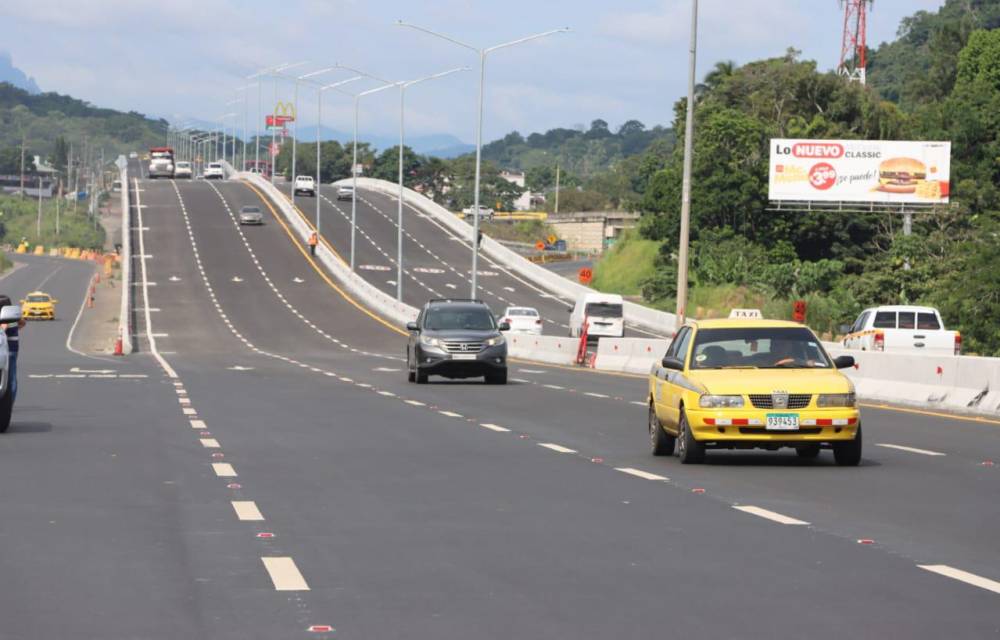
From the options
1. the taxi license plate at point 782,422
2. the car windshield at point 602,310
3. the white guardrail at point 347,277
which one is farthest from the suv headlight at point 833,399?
the white guardrail at point 347,277

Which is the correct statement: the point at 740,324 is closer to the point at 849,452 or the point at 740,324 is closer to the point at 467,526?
the point at 849,452

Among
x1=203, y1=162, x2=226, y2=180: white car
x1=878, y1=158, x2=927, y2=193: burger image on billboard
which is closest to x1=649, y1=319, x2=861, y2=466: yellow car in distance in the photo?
x1=878, y1=158, x2=927, y2=193: burger image on billboard

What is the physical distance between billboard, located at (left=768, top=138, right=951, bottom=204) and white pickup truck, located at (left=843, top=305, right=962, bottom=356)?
45.8 m

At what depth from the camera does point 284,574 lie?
10070mm

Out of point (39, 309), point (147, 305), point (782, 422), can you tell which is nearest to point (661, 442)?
point (782, 422)

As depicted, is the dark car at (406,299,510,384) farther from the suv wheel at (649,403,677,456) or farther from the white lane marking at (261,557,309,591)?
the white lane marking at (261,557,309,591)

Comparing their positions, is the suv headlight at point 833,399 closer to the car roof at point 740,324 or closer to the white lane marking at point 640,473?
the car roof at point 740,324

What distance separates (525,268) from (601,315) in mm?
42469

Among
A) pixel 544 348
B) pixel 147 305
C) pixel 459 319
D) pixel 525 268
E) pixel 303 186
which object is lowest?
pixel 147 305

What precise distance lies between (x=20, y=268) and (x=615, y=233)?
6003cm

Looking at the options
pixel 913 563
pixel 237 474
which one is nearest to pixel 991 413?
pixel 237 474

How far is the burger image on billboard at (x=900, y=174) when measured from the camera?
8988cm

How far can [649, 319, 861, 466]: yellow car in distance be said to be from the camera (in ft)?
57.5

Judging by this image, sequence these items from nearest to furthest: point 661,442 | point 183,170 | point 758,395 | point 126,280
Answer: point 758,395, point 661,442, point 126,280, point 183,170
